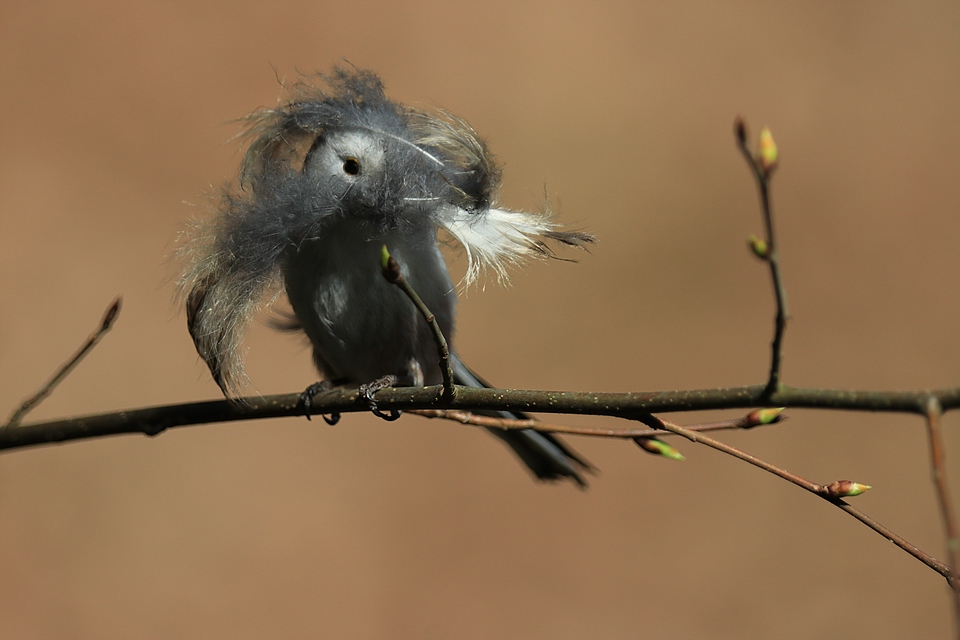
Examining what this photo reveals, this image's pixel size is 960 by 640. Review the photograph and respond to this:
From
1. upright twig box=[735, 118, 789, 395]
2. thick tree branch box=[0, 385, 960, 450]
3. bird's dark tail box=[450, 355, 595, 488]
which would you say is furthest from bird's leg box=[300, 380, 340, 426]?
upright twig box=[735, 118, 789, 395]

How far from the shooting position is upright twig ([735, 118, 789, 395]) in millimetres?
338

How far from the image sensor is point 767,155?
362 mm

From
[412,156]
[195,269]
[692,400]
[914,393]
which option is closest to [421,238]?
[412,156]

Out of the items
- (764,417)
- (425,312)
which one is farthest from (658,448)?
(425,312)

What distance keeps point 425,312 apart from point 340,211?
0.19m

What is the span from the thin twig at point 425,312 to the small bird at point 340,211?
12 centimetres

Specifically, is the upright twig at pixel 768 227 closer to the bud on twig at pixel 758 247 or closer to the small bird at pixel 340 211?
the bud on twig at pixel 758 247

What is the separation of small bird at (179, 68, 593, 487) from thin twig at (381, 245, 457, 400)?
0.12 metres

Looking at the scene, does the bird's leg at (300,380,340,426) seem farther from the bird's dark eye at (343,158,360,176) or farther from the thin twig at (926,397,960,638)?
the thin twig at (926,397,960,638)

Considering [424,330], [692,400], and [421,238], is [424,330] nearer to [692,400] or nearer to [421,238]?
[421,238]

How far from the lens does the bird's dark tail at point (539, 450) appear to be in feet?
2.67

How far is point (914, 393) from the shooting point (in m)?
0.35

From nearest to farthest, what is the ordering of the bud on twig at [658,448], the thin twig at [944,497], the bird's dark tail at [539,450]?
1. the thin twig at [944,497]
2. the bud on twig at [658,448]
3. the bird's dark tail at [539,450]

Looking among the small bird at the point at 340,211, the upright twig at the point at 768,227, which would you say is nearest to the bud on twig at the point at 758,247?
the upright twig at the point at 768,227
